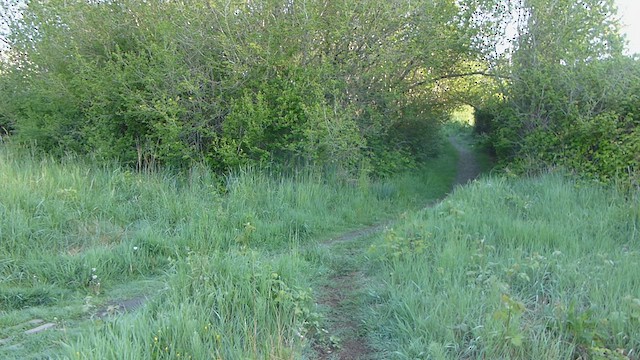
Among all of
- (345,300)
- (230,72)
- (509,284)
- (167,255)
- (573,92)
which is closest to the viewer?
(509,284)

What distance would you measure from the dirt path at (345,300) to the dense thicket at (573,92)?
15.7 feet

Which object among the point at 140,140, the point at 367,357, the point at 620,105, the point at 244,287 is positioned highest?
the point at 620,105

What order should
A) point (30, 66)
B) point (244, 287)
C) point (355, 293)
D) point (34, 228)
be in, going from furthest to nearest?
point (30, 66) < point (34, 228) < point (355, 293) < point (244, 287)

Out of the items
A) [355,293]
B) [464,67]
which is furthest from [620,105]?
[355,293]

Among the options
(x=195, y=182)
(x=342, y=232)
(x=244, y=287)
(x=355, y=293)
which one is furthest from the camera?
(x=195, y=182)

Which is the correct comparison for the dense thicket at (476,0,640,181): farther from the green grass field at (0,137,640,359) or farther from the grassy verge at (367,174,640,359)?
the grassy verge at (367,174,640,359)

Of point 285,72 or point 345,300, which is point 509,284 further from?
point 285,72

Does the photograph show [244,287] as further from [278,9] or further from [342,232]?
[278,9]

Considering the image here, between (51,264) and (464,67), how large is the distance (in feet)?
32.9

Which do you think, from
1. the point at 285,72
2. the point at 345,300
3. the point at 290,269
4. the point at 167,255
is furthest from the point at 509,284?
the point at 285,72

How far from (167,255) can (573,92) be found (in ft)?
27.4

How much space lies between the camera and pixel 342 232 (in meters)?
7.39

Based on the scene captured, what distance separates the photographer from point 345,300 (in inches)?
183

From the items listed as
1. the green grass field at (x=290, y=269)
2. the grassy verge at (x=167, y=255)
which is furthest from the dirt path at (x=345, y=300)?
the grassy verge at (x=167, y=255)
